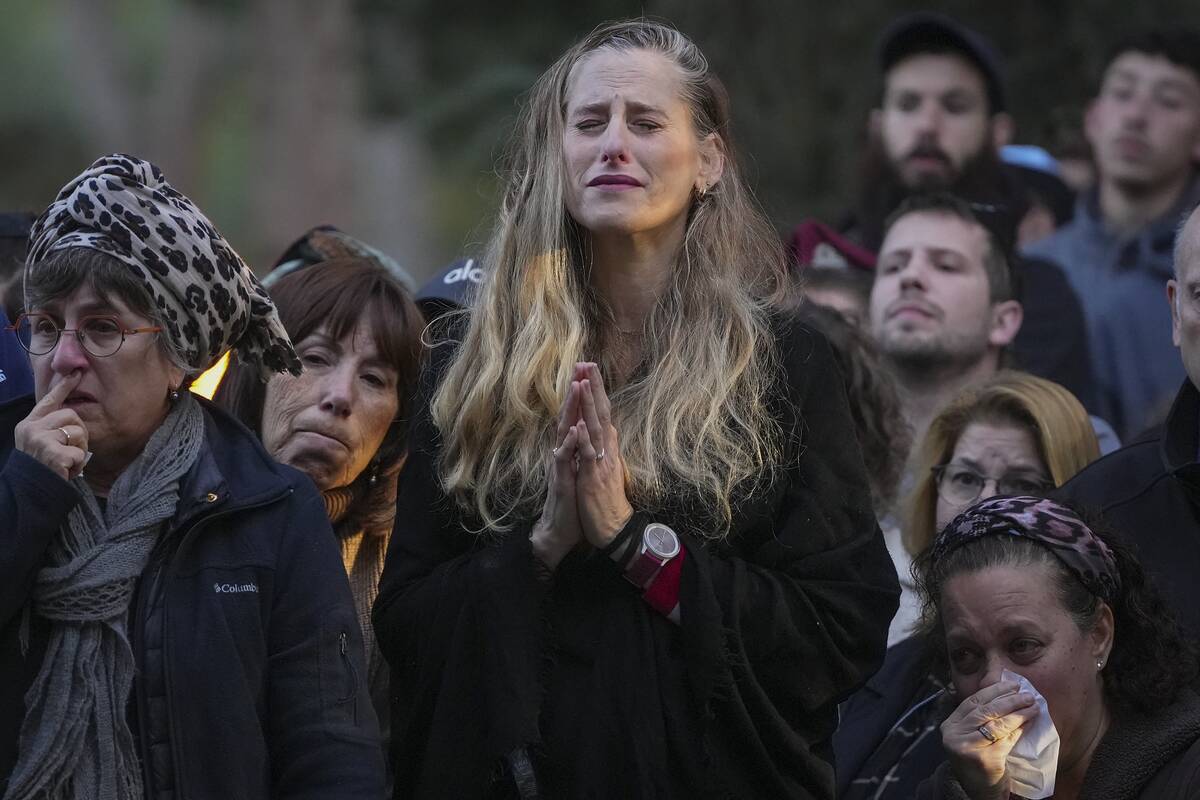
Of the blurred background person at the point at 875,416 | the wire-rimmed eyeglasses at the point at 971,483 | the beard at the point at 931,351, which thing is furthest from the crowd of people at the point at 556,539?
the beard at the point at 931,351

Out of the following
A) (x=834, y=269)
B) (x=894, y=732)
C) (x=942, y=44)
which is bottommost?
(x=894, y=732)

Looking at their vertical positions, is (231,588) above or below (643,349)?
below

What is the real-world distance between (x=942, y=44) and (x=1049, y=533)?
3827 mm

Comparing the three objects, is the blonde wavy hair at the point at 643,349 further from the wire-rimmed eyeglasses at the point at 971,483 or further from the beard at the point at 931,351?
the beard at the point at 931,351

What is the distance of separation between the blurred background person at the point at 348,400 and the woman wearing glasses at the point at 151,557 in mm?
691

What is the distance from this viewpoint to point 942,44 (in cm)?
709

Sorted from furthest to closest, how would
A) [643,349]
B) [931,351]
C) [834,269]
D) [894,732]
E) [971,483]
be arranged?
[834,269], [931,351], [971,483], [894,732], [643,349]

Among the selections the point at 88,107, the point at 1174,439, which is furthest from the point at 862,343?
the point at 88,107

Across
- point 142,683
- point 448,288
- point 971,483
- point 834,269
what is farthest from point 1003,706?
point 834,269

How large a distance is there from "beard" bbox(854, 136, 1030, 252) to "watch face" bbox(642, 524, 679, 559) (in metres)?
3.60

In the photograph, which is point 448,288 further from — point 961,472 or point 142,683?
point 142,683

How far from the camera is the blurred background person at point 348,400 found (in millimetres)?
4219

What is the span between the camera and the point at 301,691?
Result: 3283 mm

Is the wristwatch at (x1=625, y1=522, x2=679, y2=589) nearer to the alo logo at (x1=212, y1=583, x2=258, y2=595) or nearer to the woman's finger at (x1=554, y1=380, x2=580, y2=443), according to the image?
the woman's finger at (x1=554, y1=380, x2=580, y2=443)
